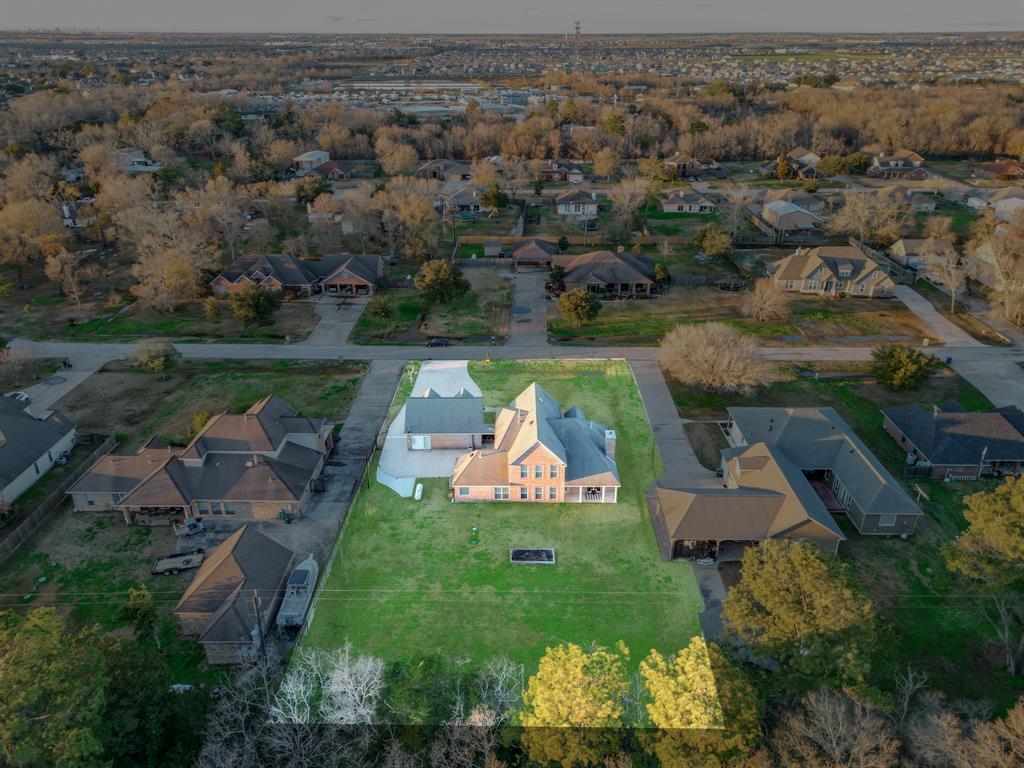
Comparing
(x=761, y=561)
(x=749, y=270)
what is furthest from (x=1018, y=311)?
(x=761, y=561)

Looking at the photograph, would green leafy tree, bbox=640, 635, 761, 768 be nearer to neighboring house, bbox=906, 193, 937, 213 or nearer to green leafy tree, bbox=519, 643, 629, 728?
green leafy tree, bbox=519, 643, 629, 728

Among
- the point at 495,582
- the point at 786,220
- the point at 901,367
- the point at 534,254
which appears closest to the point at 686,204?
the point at 786,220

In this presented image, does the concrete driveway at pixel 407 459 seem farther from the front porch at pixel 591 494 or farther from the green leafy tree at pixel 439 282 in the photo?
the green leafy tree at pixel 439 282

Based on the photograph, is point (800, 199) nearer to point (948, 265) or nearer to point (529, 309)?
point (948, 265)

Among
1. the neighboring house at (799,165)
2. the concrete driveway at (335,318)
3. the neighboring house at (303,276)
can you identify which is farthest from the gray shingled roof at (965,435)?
the neighboring house at (799,165)

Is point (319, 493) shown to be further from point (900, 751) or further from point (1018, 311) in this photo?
point (1018, 311)
